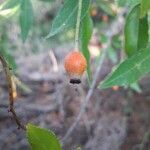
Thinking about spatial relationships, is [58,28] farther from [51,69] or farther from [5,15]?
[51,69]

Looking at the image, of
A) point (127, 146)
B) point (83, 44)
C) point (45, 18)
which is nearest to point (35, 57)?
point (127, 146)

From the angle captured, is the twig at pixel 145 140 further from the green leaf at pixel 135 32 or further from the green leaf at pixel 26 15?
the green leaf at pixel 135 32

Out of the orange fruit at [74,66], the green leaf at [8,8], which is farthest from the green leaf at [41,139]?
the green leaf at [8,8]

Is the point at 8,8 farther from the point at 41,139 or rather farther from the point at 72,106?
the point at 72,106

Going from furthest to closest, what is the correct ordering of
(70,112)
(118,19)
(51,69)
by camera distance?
1. (51,69)
2. (70,112)
3. (118,19)

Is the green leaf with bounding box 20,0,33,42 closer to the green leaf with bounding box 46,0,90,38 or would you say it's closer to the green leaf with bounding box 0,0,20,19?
the green leaf with bounding box 0,0,20,19

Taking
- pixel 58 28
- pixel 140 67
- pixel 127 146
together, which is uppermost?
pixel 58 28
